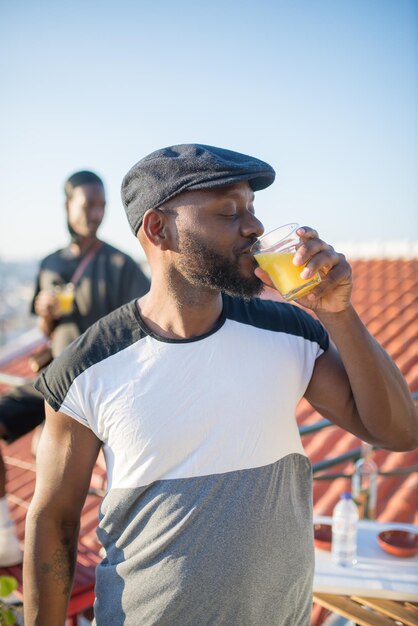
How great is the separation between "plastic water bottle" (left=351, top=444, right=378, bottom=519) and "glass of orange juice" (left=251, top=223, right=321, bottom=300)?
1.64m

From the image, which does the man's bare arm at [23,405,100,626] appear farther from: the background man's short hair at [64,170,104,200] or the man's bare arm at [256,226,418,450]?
the background man's short hair at [64,170,104,200]

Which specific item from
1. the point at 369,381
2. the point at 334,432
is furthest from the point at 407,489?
the point at 369,381

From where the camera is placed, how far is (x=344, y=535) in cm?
229

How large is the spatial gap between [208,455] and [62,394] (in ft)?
1.46

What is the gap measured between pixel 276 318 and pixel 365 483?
5.29 ft

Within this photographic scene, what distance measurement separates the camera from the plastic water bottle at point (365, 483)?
112 inches

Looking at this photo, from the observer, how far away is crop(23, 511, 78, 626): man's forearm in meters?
1.62

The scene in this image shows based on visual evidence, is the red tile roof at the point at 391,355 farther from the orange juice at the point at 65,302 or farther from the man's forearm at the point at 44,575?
the man's forearm at the point at 44,575

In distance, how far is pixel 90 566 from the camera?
2523 millimetres

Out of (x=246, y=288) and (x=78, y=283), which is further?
(x=78, y=283)

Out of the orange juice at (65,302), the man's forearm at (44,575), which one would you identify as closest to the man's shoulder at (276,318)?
the man's forearm at (44,575)

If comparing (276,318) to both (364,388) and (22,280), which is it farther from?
(22,280)

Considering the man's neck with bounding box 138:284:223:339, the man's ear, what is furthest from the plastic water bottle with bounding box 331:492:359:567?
the man's ear

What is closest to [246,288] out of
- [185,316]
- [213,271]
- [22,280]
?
[213,271]
